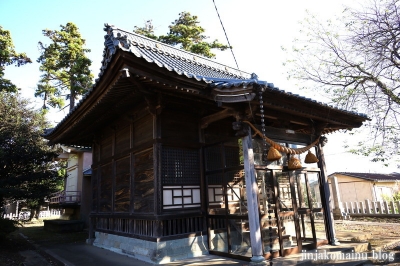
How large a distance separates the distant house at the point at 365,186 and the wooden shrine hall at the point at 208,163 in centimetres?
1418

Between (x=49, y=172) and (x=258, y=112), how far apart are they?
9.12 meters

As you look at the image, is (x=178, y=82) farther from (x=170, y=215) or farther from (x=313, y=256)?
(x=313, y=256)

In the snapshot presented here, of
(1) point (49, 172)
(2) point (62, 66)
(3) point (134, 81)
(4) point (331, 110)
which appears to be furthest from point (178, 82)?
(2) point (62, 66)

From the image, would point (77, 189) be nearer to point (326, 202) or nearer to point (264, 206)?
point (264, 206)

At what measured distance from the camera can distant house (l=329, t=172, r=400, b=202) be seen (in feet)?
62.4

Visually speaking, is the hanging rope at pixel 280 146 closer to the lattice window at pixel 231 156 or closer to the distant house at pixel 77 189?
the lattice window at pixel 231 156

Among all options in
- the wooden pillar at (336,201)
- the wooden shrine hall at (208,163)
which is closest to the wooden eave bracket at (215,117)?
the wooden shrine hall at (208,163)

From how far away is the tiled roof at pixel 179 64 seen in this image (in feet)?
15.5

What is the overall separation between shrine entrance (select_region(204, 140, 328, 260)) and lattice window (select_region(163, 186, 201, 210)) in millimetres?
337

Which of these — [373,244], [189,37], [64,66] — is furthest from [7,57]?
[373,244]

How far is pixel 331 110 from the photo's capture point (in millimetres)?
7043

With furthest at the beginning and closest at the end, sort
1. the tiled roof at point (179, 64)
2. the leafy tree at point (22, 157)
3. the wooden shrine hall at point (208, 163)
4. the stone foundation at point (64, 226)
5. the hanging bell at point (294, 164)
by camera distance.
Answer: the stone foundation at point (64, 226) < the leafy tree at point (22, 157) < the hanging bell at point (294, 164) < the wooden shrine hall at point (208, 163) < the tiled roof at point (179, 64)

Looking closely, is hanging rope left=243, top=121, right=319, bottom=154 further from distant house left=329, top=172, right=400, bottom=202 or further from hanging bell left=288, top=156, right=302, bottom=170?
distant house left=329, top=172, right=400, bottom=202

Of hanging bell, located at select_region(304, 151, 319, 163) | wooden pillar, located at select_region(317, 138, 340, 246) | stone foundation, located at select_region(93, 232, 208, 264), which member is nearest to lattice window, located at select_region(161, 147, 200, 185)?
stone foundation, located at select_region(93, 232, 208, 264)
